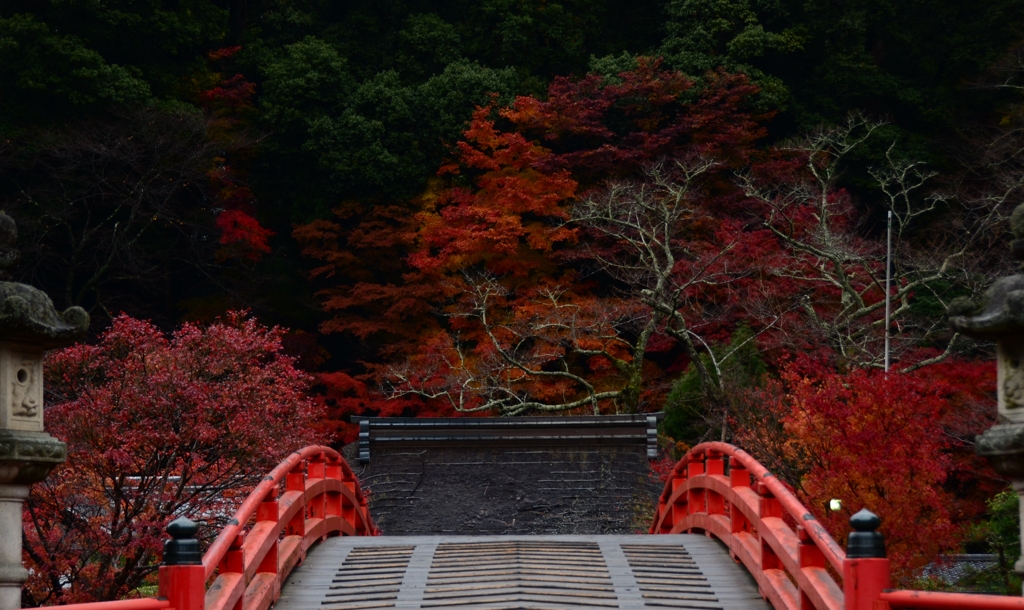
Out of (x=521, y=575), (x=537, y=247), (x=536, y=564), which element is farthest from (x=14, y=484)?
(x=537, y=247)

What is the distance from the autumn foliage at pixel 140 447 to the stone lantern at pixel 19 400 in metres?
6.09

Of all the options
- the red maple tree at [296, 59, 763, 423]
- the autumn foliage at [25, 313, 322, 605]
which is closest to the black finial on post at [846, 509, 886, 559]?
the autumn foliage at [25, 313, 322, 605]

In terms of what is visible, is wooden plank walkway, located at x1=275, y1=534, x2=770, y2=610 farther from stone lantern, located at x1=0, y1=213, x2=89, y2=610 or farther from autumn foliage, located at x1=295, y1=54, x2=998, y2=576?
autumn foliage, located at x1=295, y1=54, x2=998, y2=576

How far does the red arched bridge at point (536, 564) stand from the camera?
18.7 ft

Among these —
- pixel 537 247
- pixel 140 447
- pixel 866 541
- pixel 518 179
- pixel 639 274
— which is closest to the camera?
pixel 866 541

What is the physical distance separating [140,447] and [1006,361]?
965cm

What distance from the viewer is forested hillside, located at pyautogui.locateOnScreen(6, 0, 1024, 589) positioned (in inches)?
869

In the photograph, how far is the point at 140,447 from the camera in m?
12.8

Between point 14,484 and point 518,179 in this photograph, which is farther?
point 518,179

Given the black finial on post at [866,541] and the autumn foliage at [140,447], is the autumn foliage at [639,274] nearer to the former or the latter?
the autumn foliage at [140,447]

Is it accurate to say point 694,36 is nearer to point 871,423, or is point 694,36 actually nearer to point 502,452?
point 502,452

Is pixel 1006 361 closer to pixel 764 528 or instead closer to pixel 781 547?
pixel 781 547

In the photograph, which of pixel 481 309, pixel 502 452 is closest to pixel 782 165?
pixel 481 309

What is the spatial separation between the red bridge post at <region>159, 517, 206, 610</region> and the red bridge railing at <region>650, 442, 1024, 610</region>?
10.0ft
